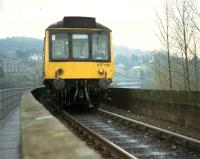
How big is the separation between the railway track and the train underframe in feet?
8.81

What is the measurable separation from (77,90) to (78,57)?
1188mm

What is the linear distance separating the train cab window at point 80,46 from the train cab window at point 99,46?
0.84 feet

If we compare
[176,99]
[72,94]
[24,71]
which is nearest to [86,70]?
[72,94]

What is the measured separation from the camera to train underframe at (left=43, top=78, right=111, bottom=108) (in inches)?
703

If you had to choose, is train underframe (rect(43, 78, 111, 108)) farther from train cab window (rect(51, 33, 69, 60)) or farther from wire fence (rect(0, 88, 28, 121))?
wire fence (rect(0, 88, 28, 121))

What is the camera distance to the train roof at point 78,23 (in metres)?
18.0

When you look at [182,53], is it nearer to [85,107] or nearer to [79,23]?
[85,107]

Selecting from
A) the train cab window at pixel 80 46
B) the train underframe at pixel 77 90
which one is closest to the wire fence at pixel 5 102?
the train underframe at pixel 77 90

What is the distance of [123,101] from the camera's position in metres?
20.4

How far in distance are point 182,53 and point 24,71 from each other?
2359 inches

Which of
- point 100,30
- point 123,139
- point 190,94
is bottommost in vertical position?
point 123,139

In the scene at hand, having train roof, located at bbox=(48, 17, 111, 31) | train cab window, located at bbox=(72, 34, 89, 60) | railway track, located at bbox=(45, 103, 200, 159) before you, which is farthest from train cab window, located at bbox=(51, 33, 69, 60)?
railway track, located at bbox=(45, 103, 200, 159)

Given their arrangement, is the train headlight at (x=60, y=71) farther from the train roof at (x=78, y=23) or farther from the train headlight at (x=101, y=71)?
the train roof at (x=78, y=23)

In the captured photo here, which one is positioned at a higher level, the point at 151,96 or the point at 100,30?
the point at 100,30
